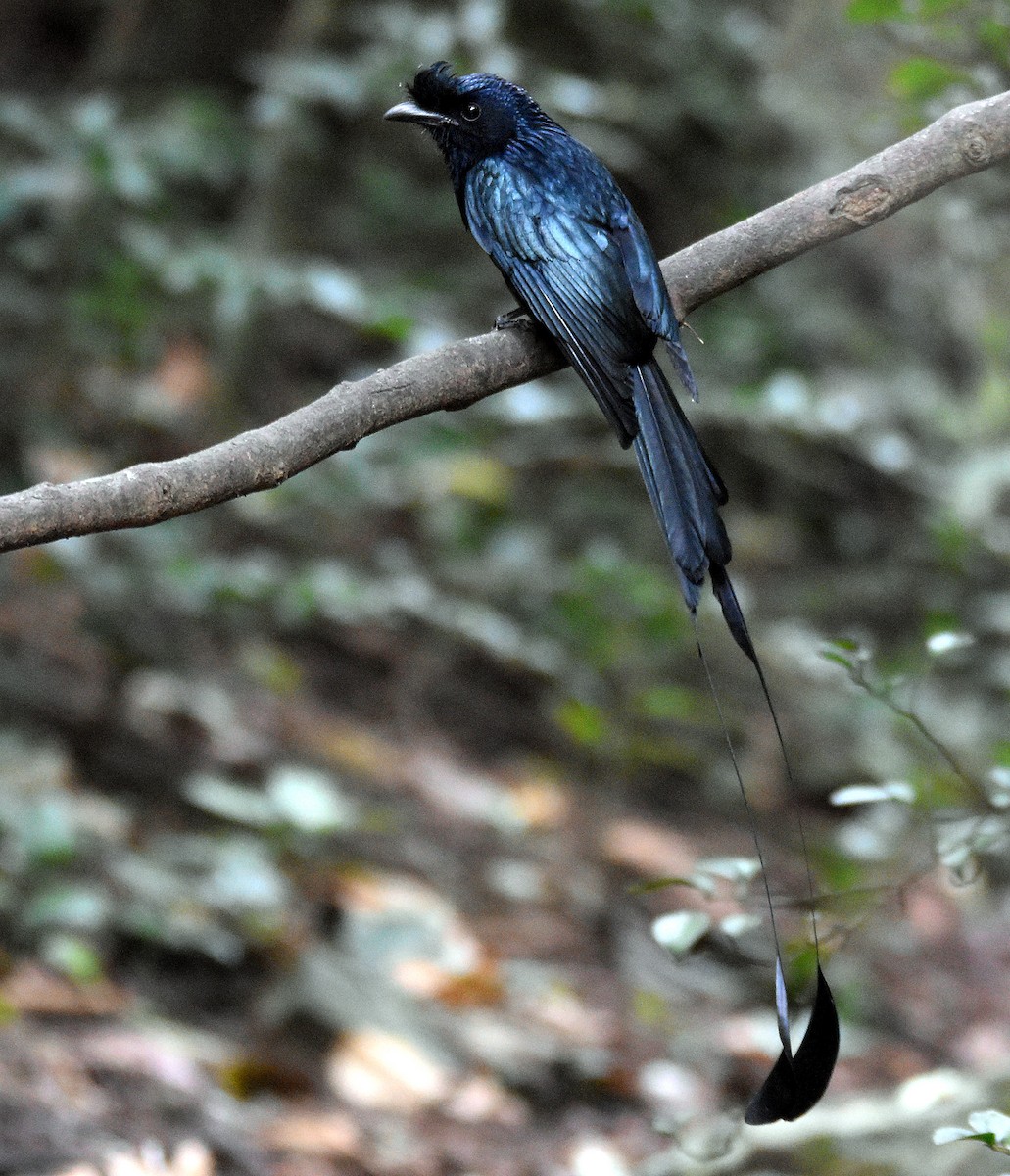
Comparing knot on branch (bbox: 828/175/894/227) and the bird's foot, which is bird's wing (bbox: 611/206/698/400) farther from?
knot on branch (bbox: 828/175/894/227)

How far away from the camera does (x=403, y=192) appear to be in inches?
219

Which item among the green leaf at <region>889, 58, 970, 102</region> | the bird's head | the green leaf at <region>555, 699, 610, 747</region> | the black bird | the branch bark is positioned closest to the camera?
the branch bark

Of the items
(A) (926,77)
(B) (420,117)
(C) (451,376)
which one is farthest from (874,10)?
(C) (451,376)

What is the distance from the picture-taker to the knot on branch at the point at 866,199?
2049 millimetres

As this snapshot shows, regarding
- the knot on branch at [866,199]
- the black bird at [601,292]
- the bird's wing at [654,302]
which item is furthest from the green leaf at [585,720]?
the knot on branch at [866,199]

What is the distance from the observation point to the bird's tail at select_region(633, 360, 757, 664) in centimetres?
177

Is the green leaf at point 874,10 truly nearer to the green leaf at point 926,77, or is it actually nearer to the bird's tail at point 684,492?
the green leaf at point 926,77

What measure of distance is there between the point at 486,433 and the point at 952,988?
230 cm

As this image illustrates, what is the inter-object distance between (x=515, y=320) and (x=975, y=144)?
75 cm

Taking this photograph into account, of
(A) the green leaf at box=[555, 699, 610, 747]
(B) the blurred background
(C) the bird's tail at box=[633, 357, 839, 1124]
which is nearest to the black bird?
(C) the bird's tail at box=[633, 357, 839, 1124]

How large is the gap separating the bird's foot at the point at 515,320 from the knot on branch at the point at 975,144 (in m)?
0.71

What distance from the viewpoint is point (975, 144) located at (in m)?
2.05

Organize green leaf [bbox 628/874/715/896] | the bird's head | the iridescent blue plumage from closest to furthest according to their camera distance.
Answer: green leaf [bbox 628/874/715/896], the iridescent blue plumage, the bird's head

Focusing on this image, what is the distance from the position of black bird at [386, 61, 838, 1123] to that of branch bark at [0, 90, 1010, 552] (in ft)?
0.27
